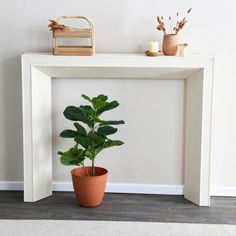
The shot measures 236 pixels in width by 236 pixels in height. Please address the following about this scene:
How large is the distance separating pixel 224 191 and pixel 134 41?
1.33m

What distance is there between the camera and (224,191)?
3068 millimetres

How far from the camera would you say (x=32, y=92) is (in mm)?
2768

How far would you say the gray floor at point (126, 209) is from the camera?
2.63m

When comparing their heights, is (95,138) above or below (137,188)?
above

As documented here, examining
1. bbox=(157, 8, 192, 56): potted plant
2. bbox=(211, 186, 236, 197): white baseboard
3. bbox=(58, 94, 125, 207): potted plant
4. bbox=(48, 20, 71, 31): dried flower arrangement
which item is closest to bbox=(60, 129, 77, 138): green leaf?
bbox=(58, 94, 125, 207): potted plant

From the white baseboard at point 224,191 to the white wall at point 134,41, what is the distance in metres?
0.03

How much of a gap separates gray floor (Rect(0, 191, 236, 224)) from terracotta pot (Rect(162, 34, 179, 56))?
42.5 inches

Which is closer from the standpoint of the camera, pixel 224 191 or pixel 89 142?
pixel 89 142

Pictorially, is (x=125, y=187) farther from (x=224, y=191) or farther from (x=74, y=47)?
(x=74, y=47)

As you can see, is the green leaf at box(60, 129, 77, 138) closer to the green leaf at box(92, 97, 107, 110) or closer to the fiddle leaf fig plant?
the fiddle leaf fig plant

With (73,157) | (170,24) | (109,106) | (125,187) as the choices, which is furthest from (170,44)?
(125,187)

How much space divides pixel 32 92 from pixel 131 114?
2.50ft

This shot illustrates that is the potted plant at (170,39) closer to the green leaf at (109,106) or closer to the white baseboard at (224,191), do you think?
the green leaf at (109,106)

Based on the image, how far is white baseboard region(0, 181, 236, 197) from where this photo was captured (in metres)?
3.07
